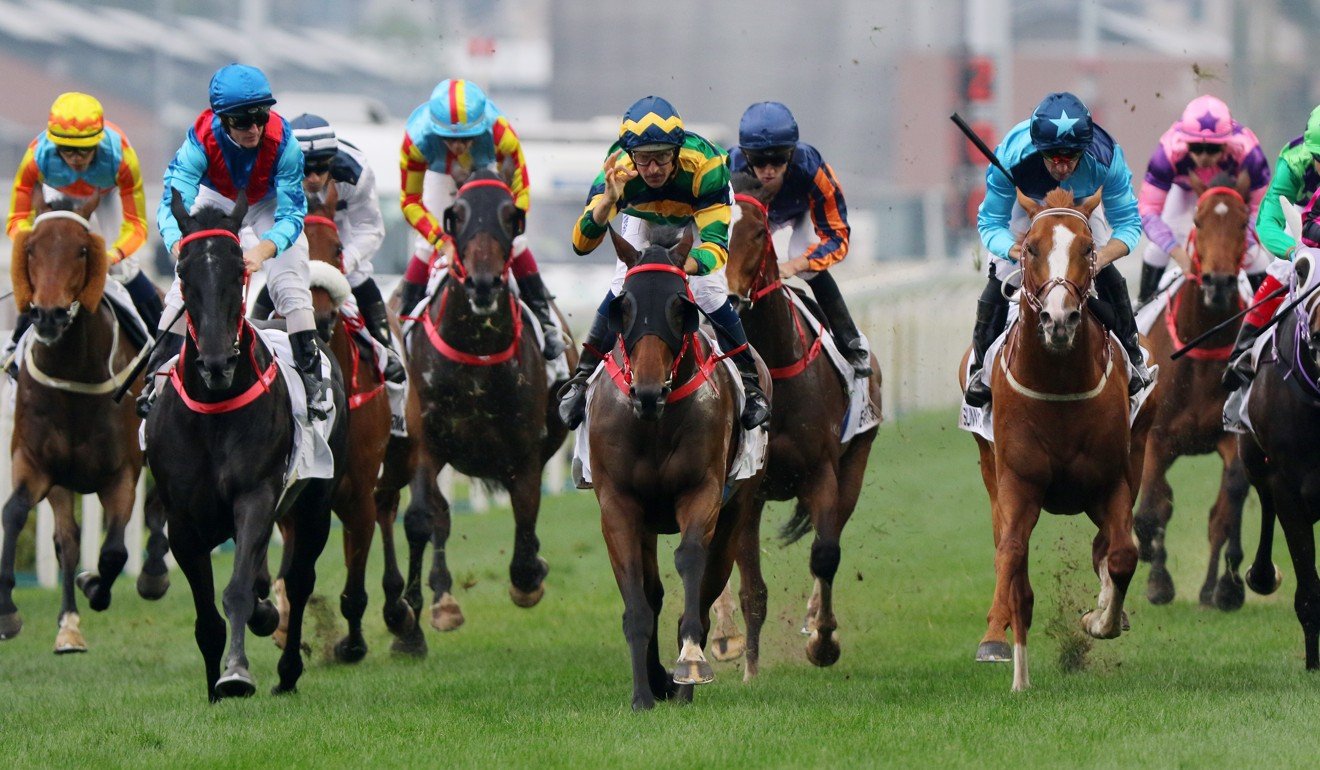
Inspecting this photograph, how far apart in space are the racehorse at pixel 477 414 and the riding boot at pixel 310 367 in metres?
1.73

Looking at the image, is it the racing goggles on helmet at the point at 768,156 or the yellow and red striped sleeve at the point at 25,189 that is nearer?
the racing goggles on helmet at the point at 768,156

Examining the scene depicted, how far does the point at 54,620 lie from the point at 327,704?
4186 mm

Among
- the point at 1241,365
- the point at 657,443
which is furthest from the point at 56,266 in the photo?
the point at 1241,365

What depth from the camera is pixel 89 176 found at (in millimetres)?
10594

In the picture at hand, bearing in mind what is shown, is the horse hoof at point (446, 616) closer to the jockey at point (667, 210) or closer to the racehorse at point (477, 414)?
the racehorse at point (477, 414)

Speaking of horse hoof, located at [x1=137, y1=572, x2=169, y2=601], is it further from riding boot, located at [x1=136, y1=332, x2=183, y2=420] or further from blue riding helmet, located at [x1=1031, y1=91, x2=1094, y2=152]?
blue riding helmet, located at [x1=1031, y1=91, x2=1094, y2=152]

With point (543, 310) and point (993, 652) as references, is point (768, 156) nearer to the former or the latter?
point (543, 310)

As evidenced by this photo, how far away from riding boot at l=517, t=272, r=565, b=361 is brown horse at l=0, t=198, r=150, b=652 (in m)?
2.00

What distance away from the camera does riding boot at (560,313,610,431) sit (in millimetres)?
8328

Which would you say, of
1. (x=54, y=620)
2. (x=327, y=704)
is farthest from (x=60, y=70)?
(x=327, y=704)

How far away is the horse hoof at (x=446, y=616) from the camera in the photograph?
10.8 meters

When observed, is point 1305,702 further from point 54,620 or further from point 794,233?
point 54,620

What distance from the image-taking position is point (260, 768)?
22.7ft

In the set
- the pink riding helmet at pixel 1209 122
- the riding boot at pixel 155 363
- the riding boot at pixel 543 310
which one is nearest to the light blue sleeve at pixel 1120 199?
the pink riding helmet at pixel 1209 122
